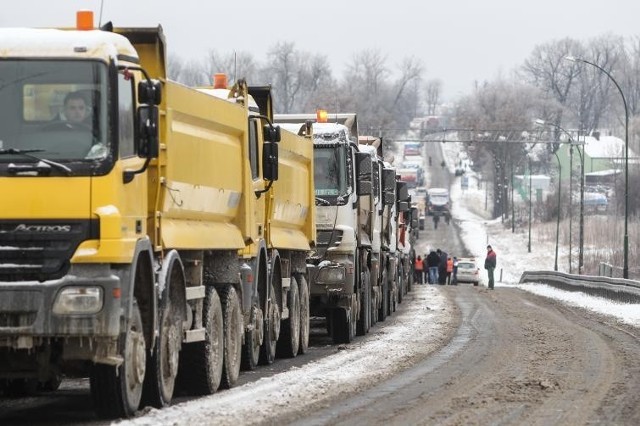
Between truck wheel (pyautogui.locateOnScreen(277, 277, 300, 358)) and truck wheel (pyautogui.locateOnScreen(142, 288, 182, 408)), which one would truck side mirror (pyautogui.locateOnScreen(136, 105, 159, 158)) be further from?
truck wheel (pyautogui.locateOnScreen(277, 277, 300, 358))

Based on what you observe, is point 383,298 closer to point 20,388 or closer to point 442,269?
point 20,388

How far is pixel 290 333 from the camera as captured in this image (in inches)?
802

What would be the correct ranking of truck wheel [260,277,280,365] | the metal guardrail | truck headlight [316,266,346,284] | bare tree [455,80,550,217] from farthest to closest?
bare tree [455,80,550,217] < the metal guardrail < truck headlight [316,266,346,284] < truck wheel [260,277,280,365]

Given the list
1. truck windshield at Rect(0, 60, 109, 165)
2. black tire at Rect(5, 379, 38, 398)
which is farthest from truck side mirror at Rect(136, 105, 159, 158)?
black tire at Rect(5, 379, 38, 398)

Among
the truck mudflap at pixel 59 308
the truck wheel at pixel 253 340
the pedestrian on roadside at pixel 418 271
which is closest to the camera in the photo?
the truck mudflap at pixel 59 308

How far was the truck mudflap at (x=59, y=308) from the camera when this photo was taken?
37.4 feet

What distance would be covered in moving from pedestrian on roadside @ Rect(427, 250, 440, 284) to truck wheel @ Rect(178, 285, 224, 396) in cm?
5372

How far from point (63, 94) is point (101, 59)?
1.34ft

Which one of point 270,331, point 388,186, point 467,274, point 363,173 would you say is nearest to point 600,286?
point 388,186

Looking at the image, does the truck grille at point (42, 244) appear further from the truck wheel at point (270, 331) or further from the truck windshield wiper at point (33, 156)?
the truck wheel at point (270, 331)

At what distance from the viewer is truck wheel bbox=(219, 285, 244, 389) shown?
622 inches

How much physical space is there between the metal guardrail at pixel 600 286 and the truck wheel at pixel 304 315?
16547 millimetres

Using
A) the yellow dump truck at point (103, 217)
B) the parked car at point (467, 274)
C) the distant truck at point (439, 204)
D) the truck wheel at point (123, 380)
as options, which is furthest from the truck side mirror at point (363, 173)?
the distant truck at point (439, 204)

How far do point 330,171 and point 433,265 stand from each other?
4516 centimetres
